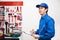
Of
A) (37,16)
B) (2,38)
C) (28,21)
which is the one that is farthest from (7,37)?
(37,16)

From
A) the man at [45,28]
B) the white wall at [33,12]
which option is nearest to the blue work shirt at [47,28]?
the man at [45,28]

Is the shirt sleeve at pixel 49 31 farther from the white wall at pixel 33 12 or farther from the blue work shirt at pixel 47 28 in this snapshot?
the white wall at pixel 33 12

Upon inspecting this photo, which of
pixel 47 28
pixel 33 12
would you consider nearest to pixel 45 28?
pixel 47 28

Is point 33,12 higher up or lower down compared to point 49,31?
higher up

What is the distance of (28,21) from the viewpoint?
4039mm

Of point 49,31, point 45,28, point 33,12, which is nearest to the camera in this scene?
point 49,31

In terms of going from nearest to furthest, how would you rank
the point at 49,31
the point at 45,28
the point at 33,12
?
the point at 49,31, the point at 45,28, the point at 33,12

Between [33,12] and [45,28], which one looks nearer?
[45,28]

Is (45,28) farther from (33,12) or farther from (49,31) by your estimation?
(33,12)

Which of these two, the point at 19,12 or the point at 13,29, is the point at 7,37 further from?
the point at 19,12

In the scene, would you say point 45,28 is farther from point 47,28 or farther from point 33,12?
point 33,12

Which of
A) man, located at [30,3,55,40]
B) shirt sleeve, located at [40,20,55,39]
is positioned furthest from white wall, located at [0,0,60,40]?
shirt sleeve, located at [40,20,55,39]

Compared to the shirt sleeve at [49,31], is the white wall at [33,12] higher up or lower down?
higher up

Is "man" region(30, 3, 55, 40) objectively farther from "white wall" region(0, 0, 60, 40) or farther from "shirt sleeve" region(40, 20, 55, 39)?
"white wall" region(0, 0, 60, 40)
